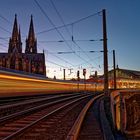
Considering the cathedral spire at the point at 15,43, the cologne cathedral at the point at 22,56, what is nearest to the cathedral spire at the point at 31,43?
the cologne cathedral at the point at 22,56

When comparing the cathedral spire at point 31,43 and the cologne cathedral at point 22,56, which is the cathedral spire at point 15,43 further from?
the cathedral spire at point 31,43

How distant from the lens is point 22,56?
11550cm

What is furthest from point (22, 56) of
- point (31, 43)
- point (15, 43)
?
point (15, 43)

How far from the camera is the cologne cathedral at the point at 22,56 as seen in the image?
10688cm

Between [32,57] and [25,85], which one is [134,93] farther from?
[32,57]

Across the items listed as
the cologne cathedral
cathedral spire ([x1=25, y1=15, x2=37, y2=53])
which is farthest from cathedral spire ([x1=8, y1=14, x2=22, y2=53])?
cathedral spire ([x1=25, y1=15, x2=37, y2=53])

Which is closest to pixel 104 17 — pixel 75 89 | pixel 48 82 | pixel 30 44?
pixel 48 82

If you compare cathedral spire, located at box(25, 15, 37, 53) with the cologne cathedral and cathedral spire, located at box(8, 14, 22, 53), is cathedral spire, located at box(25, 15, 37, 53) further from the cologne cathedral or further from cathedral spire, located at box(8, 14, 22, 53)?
cathedral spire, located at box(8, 14, 22, 53)

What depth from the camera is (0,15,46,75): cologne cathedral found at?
10688 cm

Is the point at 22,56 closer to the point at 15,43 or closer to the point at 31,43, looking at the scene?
the point at 31,43

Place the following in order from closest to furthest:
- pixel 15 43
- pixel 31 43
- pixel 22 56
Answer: pixel 15 43, pixel 22 56, pixel 31 43

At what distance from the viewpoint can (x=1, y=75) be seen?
26.5 metres

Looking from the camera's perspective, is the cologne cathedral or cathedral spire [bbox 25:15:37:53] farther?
cathedral spire [bbox 25:15:37:53]

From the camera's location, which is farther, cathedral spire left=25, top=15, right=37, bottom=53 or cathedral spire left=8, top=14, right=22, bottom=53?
cathedral spire left=25, top=15, right=37, bottom=53
